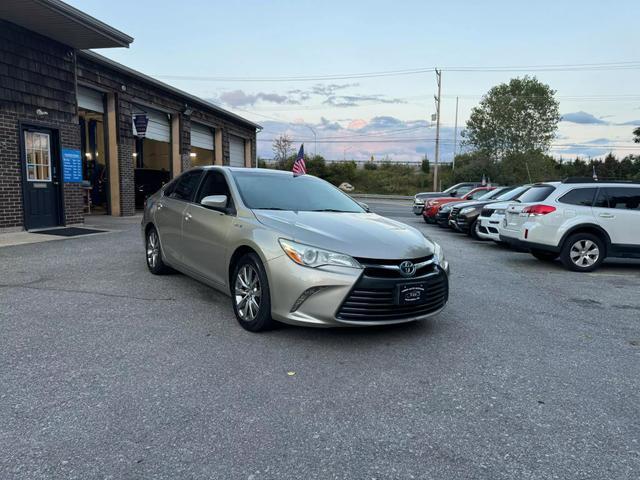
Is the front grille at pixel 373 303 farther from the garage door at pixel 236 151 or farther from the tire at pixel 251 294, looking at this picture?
the garage door at pixel 236 151

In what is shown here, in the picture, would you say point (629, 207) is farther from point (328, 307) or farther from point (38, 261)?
point (38, 261)

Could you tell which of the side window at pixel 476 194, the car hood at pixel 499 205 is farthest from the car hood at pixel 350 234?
the side window at pixel 476 194

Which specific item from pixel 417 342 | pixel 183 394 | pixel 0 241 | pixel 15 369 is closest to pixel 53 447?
pixel 183 394

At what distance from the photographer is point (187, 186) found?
6219mm

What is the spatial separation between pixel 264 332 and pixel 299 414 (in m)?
1.50

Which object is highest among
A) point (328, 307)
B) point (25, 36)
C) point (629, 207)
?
point (25, 36)

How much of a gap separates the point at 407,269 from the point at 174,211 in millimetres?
3339

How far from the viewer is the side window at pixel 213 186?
5.38 m

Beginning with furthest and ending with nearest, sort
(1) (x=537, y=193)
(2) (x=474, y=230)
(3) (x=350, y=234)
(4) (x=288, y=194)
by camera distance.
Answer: (2) (x=474, y=230) < (1) (x=537, y=193) < (4) (x=288, y=194) < (3) (x=350, y=234)

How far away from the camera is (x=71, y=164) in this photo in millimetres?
12523

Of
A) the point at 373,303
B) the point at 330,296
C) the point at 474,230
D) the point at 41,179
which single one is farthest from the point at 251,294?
the point at 474,230

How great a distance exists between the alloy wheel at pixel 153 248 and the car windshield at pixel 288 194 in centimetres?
189

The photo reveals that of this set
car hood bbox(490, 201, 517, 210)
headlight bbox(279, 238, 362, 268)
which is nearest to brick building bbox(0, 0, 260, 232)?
headlight bbox(279, 238, 362, 268)

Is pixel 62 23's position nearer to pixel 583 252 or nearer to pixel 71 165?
pixel 71 165
